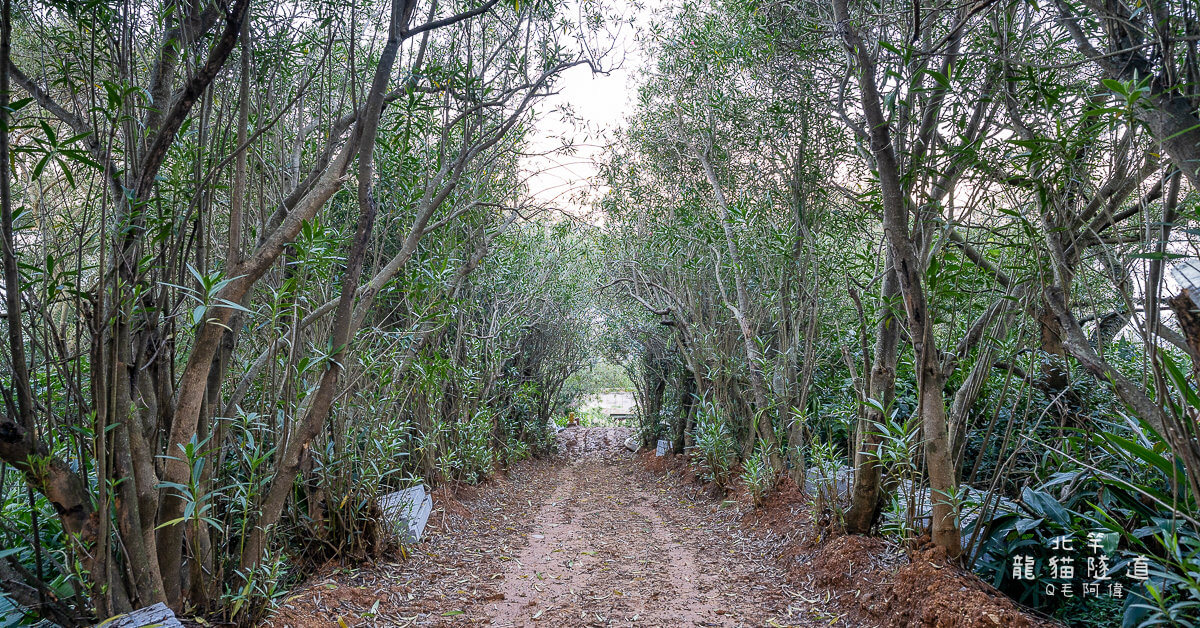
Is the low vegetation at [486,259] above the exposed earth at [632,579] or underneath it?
above

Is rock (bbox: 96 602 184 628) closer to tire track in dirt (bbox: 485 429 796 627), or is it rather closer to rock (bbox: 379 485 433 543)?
tire track in dirt (bbox: 485 429 796 627)

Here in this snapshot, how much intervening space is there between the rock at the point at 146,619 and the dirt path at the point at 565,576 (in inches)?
25.7

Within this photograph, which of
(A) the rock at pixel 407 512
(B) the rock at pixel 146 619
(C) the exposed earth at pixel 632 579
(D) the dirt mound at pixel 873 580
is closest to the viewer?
(B) the rock at pixel 146 619

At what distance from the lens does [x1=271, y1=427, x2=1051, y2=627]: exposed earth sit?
2781 millimetres

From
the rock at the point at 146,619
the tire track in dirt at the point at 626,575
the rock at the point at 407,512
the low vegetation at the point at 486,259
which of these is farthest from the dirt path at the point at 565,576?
the rock at the point at 146,619

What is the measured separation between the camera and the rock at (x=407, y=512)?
3814 mm

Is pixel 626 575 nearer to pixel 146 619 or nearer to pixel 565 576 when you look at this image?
pixel 565 576

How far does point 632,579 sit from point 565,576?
1.46 feet

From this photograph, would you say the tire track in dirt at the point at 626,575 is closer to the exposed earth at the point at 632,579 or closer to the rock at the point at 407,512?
the exposed earth at the point at 632,579

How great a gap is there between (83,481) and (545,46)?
330 cm

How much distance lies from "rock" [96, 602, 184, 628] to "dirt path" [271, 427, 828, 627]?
0.65 m

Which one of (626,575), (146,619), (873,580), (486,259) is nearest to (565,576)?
(626,575)

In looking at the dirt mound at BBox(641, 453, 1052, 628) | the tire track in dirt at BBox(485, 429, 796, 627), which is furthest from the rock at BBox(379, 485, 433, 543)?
the dirt mound at BBox(641, 453, 1052, 628)

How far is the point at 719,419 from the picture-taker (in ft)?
20.4
